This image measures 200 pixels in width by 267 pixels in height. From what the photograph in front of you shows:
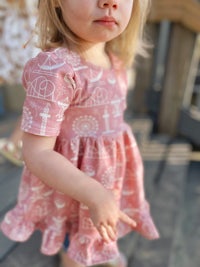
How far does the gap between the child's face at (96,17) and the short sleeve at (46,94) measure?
4.1 inches

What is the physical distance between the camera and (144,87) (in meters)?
2.57

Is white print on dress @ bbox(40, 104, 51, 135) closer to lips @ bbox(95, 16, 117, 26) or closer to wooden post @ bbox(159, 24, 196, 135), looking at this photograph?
lips @ bbox(95, 16, 117, 26)

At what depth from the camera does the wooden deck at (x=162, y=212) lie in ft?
4.23

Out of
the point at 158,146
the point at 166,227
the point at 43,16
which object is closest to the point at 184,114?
the point at 158,146

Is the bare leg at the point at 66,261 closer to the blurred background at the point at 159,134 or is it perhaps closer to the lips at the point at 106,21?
the blurred background at the point at 159,134

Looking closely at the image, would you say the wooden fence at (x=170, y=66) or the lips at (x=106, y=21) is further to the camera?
the wooden fence at (x=170, y=66)

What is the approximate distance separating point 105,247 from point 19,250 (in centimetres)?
41

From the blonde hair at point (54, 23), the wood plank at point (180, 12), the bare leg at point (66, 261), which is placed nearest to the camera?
the blonde hair at point (54, 23)

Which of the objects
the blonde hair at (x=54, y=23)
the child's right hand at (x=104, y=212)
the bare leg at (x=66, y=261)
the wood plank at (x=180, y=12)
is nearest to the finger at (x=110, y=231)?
the child's right hand at (x=104, y=212)

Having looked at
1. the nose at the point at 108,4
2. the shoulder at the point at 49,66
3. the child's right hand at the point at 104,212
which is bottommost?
the child's right hand at the point at 104,212

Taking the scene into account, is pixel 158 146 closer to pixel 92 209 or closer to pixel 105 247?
pixel 105 247

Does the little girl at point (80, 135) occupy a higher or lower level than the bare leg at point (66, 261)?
higher

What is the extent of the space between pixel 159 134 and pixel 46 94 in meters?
1.82

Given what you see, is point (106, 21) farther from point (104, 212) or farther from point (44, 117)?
point (104, 212)
